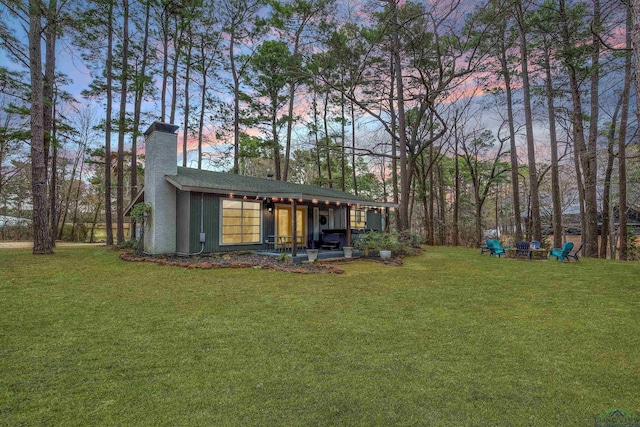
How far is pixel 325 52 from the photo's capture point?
1366cm

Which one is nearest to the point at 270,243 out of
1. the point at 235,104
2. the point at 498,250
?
the point at 498,250

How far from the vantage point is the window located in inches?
681

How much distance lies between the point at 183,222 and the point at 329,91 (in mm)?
9805

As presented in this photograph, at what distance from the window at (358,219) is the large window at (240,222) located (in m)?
7.21

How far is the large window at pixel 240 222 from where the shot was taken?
10.5 metres

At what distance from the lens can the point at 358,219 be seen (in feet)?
58.0

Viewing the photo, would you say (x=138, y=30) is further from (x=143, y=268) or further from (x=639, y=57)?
(x=639, y=57)

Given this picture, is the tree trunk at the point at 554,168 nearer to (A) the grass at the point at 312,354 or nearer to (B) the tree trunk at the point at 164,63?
(A) the grass at the point at 312,354

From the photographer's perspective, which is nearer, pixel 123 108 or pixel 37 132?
pixel 37 132

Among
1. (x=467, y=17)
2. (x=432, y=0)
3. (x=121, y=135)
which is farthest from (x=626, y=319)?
(x=121, y=135)

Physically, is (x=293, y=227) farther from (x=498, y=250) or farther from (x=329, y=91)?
(x=329, y=91)

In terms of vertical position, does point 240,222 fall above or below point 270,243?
above

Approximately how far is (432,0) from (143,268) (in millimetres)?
10165

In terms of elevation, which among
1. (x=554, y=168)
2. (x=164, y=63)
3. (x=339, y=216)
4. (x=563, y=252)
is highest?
(x=164, y=63)
